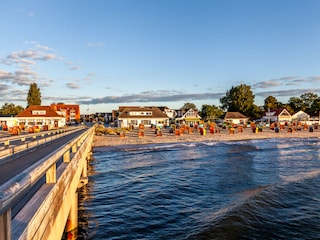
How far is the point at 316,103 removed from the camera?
297 ft

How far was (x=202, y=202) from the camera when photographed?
1093 cm

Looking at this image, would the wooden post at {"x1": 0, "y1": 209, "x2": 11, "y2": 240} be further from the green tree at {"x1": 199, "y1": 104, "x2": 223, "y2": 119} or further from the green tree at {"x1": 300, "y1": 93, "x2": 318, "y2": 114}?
the green tree at {"x1": 300, "y1": 93, "x2": 318, "y2": 114}

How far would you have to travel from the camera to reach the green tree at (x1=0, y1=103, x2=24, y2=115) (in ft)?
295

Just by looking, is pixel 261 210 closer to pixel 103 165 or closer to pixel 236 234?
pixel 236 234

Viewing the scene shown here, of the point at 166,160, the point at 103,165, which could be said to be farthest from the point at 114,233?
the point at 166,160

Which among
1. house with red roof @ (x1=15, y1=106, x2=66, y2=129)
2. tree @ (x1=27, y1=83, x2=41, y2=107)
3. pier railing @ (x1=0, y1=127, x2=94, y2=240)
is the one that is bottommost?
pier railing @ (x1=0, y1=127, x2=94, y2=240)

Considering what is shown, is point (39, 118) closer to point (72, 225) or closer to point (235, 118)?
point (235, 118)

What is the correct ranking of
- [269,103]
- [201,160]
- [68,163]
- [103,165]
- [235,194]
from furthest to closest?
1. [269,103]
2. [201,160]
3. [103,165]
4. [235,194]
5. [68,163]

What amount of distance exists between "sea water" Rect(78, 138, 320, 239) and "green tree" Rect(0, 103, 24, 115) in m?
83.9

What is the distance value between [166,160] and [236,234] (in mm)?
14188

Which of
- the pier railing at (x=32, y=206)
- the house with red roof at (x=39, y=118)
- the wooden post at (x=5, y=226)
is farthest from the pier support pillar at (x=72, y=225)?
the house with red roof at (x=39, y=118)

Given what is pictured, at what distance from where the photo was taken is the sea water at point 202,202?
324 inches

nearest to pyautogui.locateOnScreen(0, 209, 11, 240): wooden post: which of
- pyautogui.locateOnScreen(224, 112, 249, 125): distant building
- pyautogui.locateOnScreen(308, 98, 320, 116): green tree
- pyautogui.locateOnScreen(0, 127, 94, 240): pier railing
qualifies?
pyautogui.locateOnScreen(0, 127, 94, 240): pier railing

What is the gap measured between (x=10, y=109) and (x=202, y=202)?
97.1 metres
